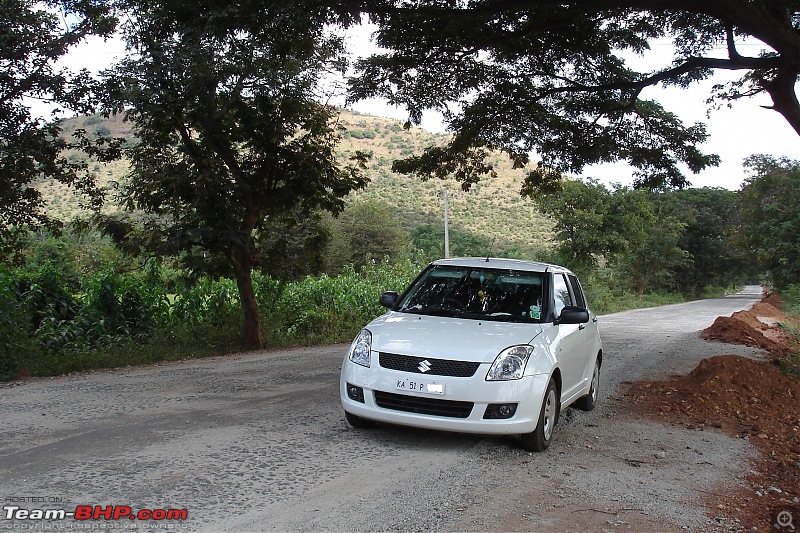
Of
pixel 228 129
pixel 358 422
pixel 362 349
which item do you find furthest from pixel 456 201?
pixel 362 349

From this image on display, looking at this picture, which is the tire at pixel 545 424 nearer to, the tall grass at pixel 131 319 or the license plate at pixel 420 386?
the license plate at pixel 420 386

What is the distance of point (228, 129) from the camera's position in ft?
45.9

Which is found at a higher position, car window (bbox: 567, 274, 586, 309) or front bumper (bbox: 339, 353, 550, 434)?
car window (bbox: 567, 274, 586, 309)

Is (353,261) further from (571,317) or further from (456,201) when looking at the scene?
(571,317)

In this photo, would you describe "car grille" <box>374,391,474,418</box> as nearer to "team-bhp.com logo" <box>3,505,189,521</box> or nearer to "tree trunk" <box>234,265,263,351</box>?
"team-bhp.com logo" <box>3,505,189,521</box>

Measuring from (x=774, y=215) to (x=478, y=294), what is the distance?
3745 centimetres

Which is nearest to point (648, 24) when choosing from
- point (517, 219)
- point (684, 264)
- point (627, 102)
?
point (627, 102)

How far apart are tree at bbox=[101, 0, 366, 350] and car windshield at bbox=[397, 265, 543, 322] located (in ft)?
13.9

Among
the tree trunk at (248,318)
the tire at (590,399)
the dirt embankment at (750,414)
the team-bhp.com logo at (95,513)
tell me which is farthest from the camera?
the tree trunk at (248,318)

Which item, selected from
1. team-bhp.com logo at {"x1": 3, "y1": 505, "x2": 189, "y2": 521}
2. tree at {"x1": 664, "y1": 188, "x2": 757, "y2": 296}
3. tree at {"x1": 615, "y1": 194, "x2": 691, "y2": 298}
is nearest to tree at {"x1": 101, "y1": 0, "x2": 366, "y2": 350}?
team-bhp.com logo at {"x1": 3, "y1": 505, "x2": 189, "y2": 521}

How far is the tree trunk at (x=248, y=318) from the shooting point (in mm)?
15414

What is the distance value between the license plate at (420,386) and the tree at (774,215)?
36.4 m

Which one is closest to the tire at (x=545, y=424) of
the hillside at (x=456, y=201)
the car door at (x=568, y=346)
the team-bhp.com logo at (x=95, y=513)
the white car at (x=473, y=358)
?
the white car at (x=473, y=358)

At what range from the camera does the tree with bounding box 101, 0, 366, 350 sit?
11219mm
